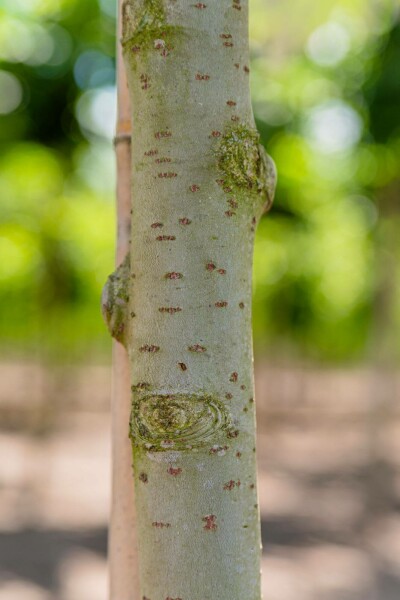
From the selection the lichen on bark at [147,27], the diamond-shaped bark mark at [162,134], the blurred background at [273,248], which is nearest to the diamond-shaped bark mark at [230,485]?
the diamond-shaped bark mark at [162,134]

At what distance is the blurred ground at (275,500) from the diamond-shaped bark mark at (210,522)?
15.3ft

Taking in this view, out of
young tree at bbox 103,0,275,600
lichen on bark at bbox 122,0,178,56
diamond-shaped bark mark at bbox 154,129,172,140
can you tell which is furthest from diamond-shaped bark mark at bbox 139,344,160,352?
lichen on bark at bbox 122,0,178,56

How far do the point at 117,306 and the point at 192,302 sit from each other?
12 cm

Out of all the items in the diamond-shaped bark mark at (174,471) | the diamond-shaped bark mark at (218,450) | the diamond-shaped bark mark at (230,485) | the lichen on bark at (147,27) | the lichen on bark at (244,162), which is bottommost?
the diamond-shaped bark mark at (230,485)

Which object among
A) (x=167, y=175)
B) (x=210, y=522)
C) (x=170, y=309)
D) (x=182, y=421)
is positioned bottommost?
(x=210, y=522)

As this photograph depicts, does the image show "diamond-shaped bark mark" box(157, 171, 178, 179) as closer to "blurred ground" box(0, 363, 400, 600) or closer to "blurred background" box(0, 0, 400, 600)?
"blurred background" box(0, 0, 400, 600)

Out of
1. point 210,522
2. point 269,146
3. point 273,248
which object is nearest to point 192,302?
point 210,522

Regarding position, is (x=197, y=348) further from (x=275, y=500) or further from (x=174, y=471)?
(x=275, y=500)

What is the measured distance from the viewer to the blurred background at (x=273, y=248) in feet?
19.0

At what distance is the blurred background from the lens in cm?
579

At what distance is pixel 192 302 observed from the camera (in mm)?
882

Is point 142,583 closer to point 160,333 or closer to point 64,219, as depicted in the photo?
point 160,333

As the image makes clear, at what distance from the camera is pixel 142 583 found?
2.98ft

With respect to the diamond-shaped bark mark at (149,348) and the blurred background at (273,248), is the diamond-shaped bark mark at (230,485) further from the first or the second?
the blurred background at (273,248)
